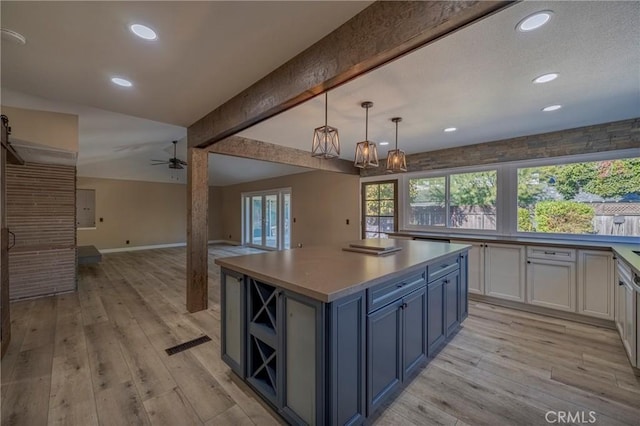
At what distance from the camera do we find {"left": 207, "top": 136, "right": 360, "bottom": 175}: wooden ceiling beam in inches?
143

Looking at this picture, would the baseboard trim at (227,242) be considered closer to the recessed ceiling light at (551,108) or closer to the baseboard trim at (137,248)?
the baseboard trim at (137,248)

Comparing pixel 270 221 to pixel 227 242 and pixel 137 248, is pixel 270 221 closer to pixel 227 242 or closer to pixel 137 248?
pixel 227 242

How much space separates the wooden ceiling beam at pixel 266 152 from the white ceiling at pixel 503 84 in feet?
0.65

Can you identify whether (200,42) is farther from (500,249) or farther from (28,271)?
(28,271)

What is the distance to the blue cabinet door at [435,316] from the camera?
2305 millimetres

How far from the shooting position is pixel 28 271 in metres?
3.98

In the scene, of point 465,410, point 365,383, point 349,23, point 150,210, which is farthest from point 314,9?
point 150,210

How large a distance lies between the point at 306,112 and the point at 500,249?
317cm

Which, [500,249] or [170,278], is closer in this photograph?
[500,249]

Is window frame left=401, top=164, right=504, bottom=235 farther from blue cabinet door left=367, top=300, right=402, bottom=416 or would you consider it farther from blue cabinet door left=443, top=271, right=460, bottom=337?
blue cabinet door left=367, top=300, right=402, bottom=416

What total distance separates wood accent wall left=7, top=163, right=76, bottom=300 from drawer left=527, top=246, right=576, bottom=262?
6.77 meters

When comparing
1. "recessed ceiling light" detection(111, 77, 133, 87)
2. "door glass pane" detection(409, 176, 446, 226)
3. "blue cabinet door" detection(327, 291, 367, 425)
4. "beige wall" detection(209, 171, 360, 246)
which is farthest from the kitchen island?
"beige wall" detection(209, 171, 360, 246)

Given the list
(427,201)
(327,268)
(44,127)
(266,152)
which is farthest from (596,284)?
(44,127)

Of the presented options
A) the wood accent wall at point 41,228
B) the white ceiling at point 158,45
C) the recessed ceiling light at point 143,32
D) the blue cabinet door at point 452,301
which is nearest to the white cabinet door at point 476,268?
the blue cabinet door at point 452,301
